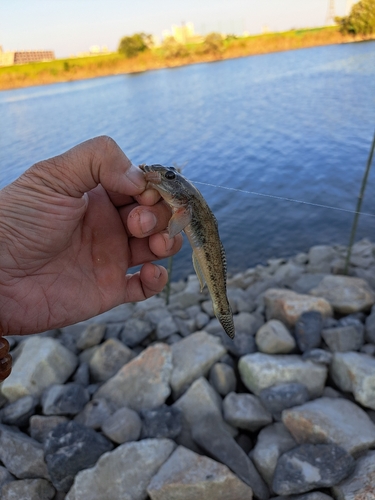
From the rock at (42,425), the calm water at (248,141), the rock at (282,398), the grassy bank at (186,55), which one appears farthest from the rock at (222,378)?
the grassy bank at (186,55)

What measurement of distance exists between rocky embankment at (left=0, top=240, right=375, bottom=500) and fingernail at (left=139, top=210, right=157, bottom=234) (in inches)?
89.8

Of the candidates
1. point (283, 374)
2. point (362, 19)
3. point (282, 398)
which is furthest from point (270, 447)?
point (362, 19)

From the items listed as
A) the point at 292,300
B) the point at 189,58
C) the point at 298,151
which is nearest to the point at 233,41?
the point at 189,58

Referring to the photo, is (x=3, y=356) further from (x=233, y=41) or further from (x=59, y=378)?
(x=233, y=41)

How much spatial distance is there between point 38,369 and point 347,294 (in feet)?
15.8

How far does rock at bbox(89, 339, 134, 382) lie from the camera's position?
541 cm

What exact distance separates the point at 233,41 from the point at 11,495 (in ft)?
214

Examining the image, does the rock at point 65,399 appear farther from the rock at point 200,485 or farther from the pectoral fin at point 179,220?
the pectoral fin at point 179,220

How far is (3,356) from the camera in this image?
2.58 metres

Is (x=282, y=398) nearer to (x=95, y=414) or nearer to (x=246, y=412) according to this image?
(x=246, y=412)

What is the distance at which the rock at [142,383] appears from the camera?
15.4 feet

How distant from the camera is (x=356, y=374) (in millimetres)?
4410

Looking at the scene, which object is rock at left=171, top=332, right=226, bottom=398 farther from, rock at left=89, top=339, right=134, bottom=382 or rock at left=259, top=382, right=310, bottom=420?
rock at left=259, top=382, right=310, bottom=420

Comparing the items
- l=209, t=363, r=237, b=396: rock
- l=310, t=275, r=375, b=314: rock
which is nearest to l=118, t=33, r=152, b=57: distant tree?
l=310, t=275, r=375, b=314: rock
